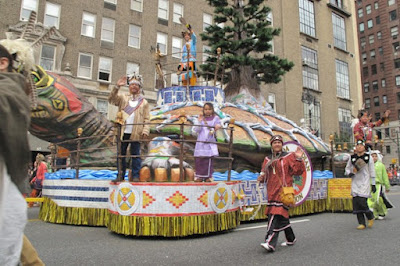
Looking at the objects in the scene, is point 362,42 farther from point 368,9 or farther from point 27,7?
point 27,7

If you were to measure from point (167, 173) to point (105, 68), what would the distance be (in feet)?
Result: 58.0

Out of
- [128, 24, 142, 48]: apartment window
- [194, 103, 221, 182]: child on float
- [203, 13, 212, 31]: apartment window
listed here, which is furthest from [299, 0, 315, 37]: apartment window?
[194, 103, 221, 182]: child on float

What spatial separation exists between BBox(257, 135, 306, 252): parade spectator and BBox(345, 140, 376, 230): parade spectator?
2076 mm

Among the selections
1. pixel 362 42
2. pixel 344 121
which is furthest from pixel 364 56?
pixel 344 121

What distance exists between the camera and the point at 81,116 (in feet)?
22.7

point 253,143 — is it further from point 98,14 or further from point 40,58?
point 98,14

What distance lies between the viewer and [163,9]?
24.0 m

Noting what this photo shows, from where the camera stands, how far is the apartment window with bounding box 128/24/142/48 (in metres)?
22.5

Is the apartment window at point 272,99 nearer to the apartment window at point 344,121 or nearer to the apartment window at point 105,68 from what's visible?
the apartment window at point 344,121

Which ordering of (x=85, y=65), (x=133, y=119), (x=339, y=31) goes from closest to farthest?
1. (x=133, y=119)
2. (x=85, y=65)
3. (x=339, y=31)

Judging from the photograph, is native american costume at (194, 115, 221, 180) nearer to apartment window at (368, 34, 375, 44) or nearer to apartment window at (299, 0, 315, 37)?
apartment window at (299, 0, 315, 37)

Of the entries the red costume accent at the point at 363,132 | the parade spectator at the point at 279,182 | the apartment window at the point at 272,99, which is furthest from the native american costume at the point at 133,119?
the apartment window at the point at 272,99

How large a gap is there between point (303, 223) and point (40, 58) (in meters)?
17.8

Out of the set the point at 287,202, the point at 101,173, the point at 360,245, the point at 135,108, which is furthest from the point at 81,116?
the point at 360,245
